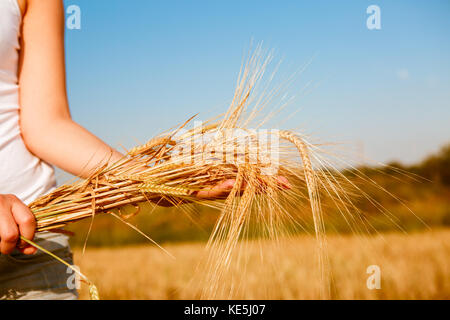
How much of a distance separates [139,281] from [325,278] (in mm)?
3524

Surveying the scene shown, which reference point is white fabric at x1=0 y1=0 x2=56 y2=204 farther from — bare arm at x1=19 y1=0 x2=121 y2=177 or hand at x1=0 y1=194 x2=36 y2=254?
hand at x1=0 y1=194 x2=36 y2=254

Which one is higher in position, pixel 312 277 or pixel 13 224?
pixel 13 224

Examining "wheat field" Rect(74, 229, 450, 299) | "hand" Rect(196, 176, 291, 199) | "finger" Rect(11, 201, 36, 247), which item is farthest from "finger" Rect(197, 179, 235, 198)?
"wheat field" Rect(74, 229, 450, 299)

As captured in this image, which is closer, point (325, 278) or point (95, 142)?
point (325, 278)

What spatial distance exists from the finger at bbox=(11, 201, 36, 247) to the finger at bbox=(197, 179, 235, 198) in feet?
1.06

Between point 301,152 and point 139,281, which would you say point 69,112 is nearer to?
point 301,152

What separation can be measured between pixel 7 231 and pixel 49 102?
0.39 metres

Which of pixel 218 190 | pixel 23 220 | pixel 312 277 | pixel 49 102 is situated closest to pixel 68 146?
pixel 49 102

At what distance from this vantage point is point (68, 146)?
907mm

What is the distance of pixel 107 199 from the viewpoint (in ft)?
2.60

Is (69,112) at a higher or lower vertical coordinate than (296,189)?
higher

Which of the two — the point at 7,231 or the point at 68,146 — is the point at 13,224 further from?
the point at 68,146
